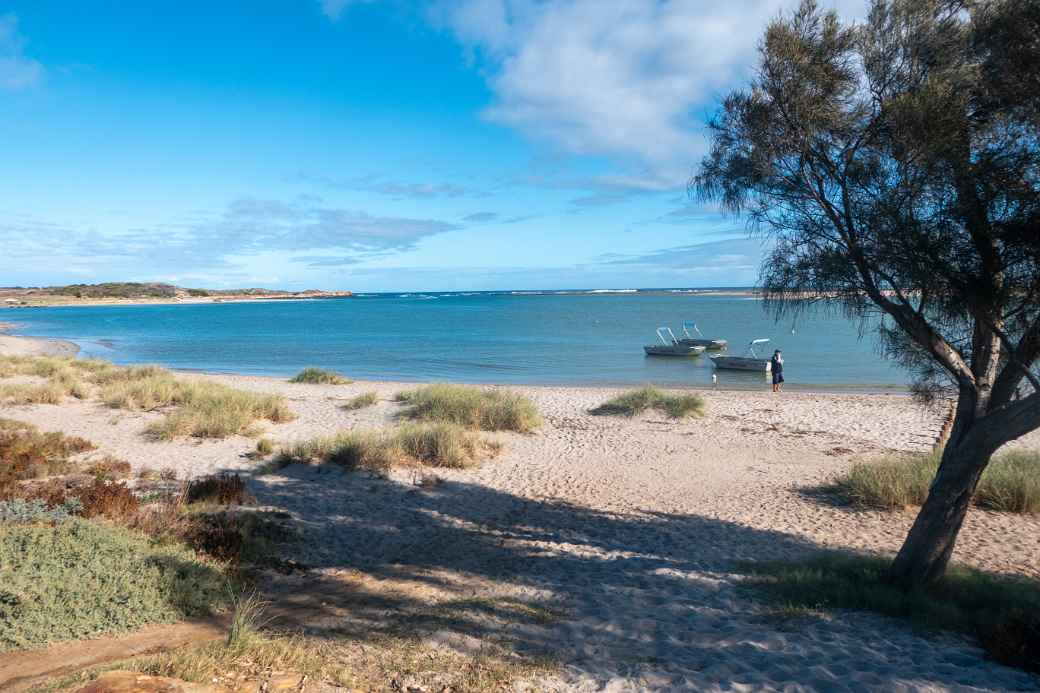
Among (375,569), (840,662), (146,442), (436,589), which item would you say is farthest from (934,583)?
(146,442)

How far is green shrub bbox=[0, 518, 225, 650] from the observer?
4484mm

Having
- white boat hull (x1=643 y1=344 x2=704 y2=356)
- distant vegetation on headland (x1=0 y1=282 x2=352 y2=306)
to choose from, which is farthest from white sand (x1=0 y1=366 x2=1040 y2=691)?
distant vegetation on headland (x1=0 y1=282 x2=352 y2=306)

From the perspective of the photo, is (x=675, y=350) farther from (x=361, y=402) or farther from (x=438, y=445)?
(x=438, y=445)

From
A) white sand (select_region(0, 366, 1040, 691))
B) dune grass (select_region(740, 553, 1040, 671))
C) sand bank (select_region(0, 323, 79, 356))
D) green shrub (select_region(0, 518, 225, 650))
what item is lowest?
sand bank (select_region(0, 323, 79, 356))

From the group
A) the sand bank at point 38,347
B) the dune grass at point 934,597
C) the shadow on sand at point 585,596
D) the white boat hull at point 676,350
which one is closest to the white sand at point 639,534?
the shadow on sand at point 585,596

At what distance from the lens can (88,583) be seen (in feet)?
16.3

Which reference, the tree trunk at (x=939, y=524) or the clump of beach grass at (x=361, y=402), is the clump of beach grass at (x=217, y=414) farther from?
the tree trunk at (x=939, y=524)

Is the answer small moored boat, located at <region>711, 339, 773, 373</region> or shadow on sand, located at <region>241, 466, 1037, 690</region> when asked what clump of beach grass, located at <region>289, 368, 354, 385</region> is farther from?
small moored boat, located at <region>711, 339, 773, 373</region>

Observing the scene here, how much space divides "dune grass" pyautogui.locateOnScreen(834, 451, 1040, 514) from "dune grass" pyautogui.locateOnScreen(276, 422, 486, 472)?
6.38 meters

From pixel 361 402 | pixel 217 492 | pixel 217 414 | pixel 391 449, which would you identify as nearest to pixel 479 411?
A: pixel 391 449

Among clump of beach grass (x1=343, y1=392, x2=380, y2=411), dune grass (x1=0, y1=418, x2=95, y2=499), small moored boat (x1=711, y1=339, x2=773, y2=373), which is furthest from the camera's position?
small moored boat (x1=711, y1=339, x2=773, y2=373)

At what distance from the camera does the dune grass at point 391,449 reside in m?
11.4

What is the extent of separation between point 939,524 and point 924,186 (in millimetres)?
3067

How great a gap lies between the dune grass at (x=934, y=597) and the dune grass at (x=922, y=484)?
2.66 meters
